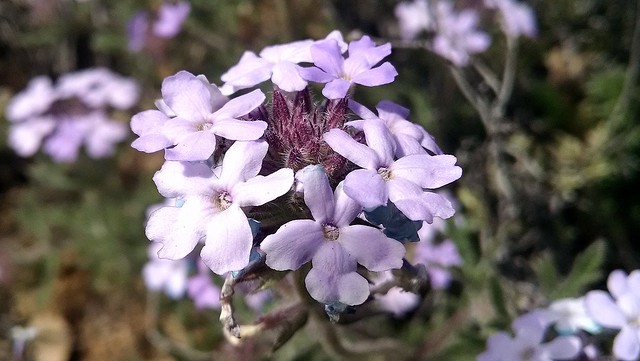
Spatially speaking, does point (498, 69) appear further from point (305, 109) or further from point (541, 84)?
point (305, 109)

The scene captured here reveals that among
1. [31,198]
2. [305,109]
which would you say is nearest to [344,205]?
[305,109]

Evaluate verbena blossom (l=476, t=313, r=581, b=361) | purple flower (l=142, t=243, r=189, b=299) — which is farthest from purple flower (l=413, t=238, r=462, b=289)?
purple flower (l=142, t=243, r=189, b=299)

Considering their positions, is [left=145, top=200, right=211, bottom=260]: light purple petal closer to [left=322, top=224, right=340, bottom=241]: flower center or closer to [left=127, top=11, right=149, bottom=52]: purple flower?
[left=322, top=224, right=340, bottom=241]: flower center

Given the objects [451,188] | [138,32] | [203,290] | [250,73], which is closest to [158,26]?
[138,32]

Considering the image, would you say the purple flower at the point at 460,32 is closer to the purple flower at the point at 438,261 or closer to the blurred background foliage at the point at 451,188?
the blurred background foliage at the point at 451,188

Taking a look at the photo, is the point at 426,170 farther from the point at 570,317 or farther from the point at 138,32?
the point at 138,32

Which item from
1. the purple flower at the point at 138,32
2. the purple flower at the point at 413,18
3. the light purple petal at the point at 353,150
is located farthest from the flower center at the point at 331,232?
the purple flower at the point at 138,32
